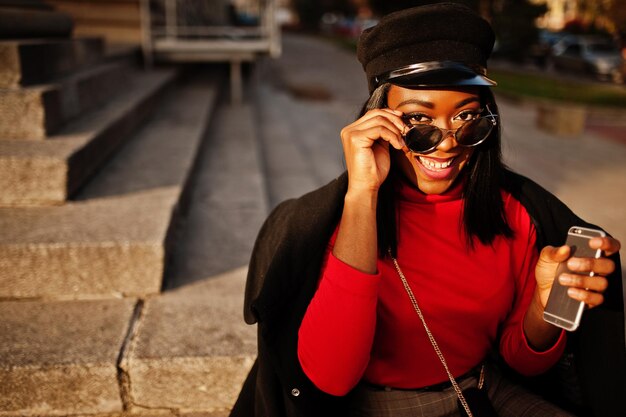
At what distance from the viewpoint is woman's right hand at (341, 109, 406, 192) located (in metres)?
1.48

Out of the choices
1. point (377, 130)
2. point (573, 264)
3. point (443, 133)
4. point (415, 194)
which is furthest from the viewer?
point (415, 194)

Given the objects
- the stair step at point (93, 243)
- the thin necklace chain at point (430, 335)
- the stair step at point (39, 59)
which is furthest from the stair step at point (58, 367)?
the stair step at point (39, 59)

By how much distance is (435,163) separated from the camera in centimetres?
167

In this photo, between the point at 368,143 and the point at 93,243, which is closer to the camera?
the point at 368,143

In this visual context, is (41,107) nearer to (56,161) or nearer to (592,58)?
(56,161)

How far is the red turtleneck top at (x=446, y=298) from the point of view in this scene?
1.64 metres

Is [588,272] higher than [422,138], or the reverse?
[422,138]

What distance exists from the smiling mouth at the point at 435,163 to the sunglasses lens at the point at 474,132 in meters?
0.09

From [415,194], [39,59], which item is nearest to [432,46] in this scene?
[415,194]

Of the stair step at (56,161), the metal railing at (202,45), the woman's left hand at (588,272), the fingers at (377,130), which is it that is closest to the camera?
the woman's left hand at (588,272)

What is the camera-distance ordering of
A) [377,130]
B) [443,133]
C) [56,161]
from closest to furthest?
[377,130], [443,133], [56,161]

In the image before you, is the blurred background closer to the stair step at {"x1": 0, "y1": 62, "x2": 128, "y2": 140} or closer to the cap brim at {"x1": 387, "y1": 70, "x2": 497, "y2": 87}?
the stair step at {"x1": 0, "y1": 62, "x2": 128, "y2": 140}

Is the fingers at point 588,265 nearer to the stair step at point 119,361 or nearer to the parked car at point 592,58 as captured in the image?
the stair step at point 119,361

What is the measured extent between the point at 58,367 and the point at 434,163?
1.63m
